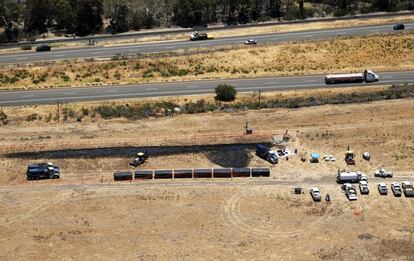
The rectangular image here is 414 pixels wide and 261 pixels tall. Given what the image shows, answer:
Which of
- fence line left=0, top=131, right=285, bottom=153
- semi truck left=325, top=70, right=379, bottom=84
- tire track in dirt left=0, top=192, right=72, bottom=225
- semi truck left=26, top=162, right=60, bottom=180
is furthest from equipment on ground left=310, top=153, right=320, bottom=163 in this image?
semi truck left=26, top=162, right=60, bottom=180

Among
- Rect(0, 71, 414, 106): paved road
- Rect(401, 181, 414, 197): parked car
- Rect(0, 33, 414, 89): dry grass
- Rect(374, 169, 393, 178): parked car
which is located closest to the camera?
Rect(401, 181, 414, 197): parked car

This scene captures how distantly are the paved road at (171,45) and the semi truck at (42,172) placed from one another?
166 feet

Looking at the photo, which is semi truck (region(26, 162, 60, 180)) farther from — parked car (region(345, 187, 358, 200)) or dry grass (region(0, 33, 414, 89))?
parked car (region(345, 187, 358, 200))

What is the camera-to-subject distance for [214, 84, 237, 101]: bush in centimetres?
Result: 11638

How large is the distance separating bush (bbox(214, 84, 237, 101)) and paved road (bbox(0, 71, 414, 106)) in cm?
416

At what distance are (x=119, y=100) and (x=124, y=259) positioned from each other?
49.5 meters

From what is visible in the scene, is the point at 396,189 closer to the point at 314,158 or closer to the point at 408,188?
the point at 408,188

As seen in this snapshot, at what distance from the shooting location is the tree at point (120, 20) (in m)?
156

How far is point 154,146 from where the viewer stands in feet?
327

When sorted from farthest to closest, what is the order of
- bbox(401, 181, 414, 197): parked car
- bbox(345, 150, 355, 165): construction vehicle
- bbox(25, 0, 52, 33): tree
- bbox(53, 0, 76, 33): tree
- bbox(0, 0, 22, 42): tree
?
1. bbox(25, 0, 52, 33): tree
2. bbox(53, 0, 76, 33): tree
3. bbox(0, 0, 22, 42): tree
4. bbox(345, 150, 355, 165): construction vehicle
5. bbox(401, 181, 414, 197): parked car

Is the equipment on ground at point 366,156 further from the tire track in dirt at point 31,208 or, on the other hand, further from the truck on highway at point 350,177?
the tire track in dirt at point 31,208

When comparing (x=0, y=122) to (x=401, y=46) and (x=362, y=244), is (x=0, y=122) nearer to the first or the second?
(x=362, y=244)

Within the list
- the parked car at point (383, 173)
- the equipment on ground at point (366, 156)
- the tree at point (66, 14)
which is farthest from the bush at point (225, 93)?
the tree at point (66, 14)

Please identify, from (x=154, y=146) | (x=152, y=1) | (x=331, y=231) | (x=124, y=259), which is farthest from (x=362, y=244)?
(x=152, y=1)
